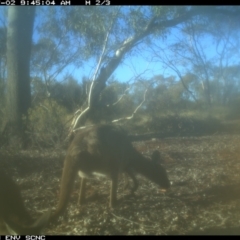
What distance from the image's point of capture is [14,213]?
4727mm

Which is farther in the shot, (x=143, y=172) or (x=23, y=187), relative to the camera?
(x=143, y=172)

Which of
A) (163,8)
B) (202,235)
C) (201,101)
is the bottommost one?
(202,235)

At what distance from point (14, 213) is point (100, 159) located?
1.38 metres

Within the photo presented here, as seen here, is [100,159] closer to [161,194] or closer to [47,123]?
[47,123]

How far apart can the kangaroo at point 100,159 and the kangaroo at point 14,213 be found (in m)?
0.42

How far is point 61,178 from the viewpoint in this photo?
5.10 meters

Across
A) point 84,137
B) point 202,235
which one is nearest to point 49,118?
point 84,137

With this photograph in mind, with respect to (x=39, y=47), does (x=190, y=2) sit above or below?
above

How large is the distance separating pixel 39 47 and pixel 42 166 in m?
1.76

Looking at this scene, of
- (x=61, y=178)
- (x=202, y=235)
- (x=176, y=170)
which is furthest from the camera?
(x=176, y=170)

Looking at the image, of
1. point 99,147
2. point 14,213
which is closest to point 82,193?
point 99,147

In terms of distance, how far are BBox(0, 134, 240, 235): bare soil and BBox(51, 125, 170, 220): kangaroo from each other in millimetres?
125

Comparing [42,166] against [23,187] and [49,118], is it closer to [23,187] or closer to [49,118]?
→ [23,187]

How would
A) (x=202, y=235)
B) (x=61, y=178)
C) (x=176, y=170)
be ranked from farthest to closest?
(x=176, y=170)
(x=61, y=178)
(x=202, y=235)
